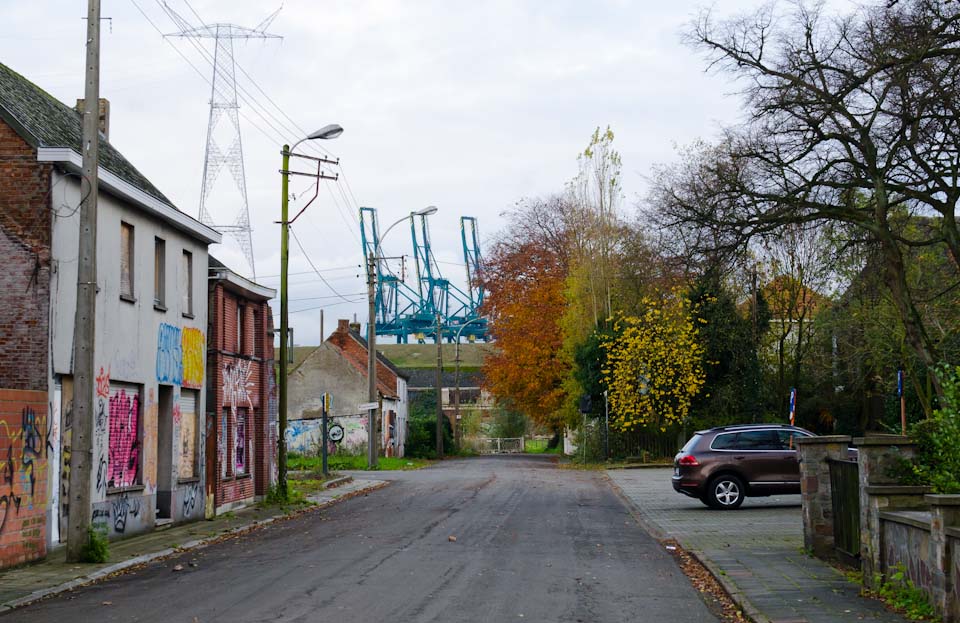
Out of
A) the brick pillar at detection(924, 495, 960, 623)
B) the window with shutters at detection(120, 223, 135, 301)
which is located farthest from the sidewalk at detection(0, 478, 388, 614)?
the brick pillar at detection(924, 495, 960, 623)

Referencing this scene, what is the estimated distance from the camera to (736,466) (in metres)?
22.2

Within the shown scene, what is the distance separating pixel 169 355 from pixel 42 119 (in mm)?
5024

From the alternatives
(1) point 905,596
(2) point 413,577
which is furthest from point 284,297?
(1) point 905,596

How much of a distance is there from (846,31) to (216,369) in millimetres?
14106

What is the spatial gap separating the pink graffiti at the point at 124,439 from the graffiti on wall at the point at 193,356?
2.32m

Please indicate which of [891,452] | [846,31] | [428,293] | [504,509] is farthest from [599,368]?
[428,293]

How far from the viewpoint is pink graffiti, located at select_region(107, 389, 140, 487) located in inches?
717

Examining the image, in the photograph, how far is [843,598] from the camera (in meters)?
10.4

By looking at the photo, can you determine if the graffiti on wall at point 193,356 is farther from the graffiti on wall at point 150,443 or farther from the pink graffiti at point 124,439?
the pink graffiti at point 124,439

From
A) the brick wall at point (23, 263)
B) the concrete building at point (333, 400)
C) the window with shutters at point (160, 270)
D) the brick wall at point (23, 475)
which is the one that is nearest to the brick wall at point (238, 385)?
the window with shutters at point (160, 270)

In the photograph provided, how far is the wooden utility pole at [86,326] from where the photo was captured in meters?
14.4

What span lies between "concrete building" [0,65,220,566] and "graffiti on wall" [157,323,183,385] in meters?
0.04

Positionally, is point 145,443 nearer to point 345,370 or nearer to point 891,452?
point 891,452

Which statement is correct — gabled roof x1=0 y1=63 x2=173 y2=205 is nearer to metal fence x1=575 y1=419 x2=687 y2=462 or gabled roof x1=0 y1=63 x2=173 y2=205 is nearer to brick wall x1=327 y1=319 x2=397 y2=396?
metal fence x1=575 y1=419 x2=687 y2=462
